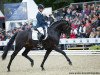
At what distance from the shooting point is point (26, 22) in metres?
24.1

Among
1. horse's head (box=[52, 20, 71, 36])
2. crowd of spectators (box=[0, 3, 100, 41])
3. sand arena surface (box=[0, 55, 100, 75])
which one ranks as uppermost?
horse's head (box=[52, 20, 71, 36])

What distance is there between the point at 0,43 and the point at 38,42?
8.55 m

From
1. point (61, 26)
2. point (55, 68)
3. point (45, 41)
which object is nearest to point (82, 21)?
point (61, 26)

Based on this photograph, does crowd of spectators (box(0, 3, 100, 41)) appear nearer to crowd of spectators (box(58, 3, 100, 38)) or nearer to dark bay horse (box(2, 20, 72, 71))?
crowd of spectators (box(58, 3, 100, 38))

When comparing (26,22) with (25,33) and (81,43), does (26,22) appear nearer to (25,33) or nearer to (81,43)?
(81,43)

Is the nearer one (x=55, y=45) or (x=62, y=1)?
(x=55, y=45)

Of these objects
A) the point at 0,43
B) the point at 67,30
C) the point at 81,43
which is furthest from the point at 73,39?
the point at 67,30

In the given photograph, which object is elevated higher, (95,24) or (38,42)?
(38,42)

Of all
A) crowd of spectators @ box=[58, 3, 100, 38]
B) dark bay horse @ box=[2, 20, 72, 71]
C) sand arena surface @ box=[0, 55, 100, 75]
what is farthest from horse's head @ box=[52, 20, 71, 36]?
crowd of spectators @ box=[58, 3, 100, 38]

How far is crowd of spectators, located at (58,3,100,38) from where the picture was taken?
22252 mm

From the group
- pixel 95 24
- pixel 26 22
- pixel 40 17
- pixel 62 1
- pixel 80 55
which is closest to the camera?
pixel 40 17

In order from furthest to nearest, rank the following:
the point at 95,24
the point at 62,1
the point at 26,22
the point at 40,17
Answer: the point at 62,1
the point at 26,22
the point at 95,24
the point at 40,17

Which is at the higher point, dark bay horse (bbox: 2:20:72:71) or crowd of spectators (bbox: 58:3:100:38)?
dark bay horse (bbox: 2:20:72:71)

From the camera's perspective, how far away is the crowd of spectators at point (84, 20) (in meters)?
22.3
